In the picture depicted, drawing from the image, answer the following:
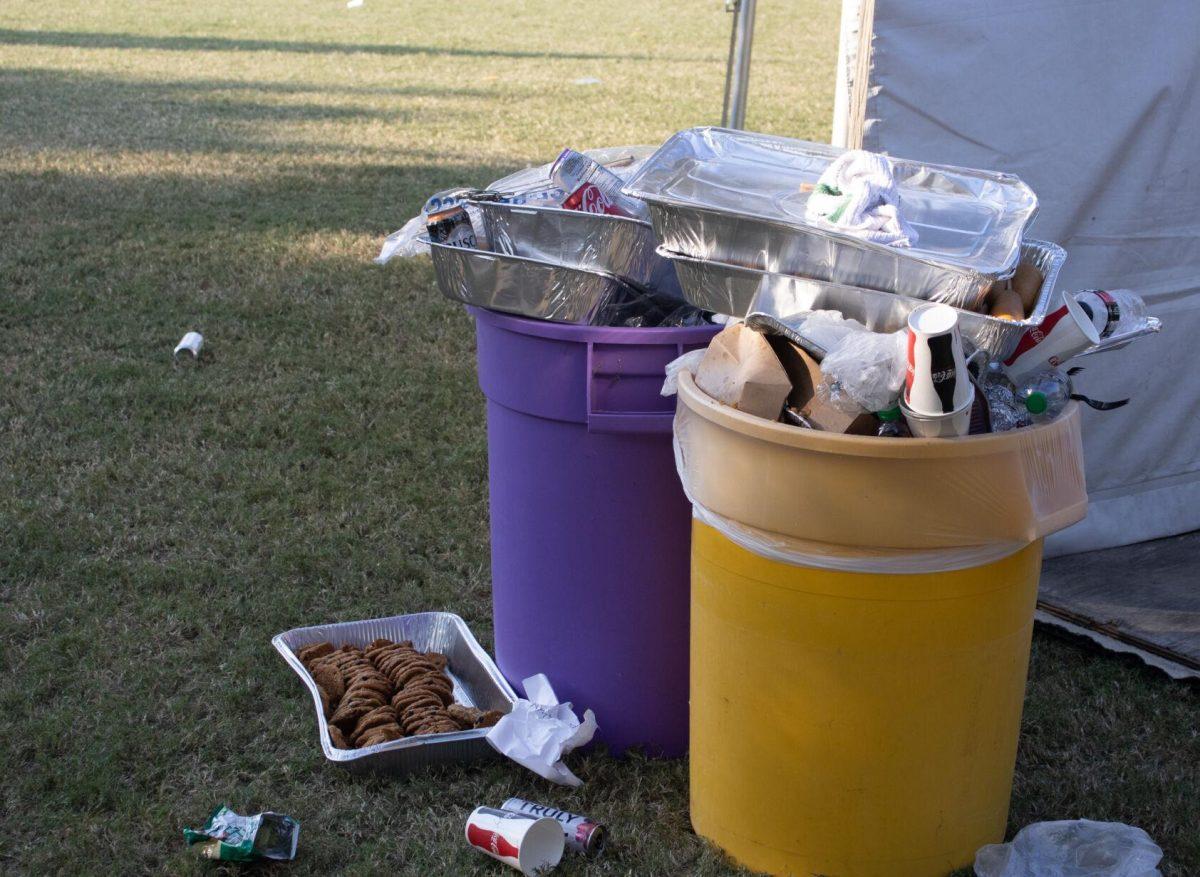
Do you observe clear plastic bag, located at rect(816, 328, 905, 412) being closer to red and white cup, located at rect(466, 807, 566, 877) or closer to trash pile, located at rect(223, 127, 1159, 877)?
trash pile, located at rect(223, 127, 1159, 877)

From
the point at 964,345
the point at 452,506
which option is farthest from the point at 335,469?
the point at 964,345

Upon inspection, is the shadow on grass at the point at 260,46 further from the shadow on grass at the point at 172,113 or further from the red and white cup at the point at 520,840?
the red and white cup at the point at 520,840

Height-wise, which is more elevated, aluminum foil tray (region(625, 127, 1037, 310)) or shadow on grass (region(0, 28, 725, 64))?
aluminum foil tray (region(625, 127, 1037, 310))

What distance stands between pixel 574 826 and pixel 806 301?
1.04 m

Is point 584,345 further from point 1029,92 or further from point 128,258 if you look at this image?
point 128,258

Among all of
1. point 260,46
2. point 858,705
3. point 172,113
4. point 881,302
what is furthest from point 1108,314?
point 260,46

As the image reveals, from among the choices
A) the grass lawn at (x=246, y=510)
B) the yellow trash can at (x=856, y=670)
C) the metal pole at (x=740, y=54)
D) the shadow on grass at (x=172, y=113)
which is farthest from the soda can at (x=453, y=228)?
the shadow on grass at (x=172, y=113)

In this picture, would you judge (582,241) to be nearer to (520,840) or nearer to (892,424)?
(892,424)

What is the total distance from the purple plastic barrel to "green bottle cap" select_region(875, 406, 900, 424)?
1.62 feet

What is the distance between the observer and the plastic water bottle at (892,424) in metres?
1.96

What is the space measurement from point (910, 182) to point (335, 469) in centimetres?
211

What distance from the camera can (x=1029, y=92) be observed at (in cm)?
313

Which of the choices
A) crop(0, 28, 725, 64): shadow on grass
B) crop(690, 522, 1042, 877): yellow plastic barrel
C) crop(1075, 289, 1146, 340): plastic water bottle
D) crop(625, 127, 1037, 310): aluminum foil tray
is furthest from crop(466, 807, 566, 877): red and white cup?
crop(0, 28, 725, 64): shadow on grass

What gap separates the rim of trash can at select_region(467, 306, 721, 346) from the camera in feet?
7.64
